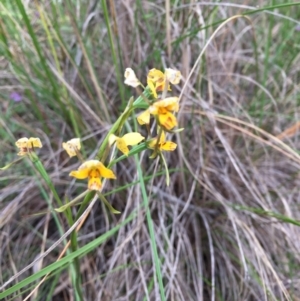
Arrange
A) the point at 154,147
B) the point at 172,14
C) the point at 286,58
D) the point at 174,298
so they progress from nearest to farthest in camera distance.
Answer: the point at 154,147
the point at 174,298
the point at 172,14
the point at 286,58

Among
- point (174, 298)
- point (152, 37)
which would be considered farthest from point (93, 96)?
point (174, 298)

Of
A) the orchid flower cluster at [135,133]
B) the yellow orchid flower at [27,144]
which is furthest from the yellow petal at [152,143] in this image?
the yellow orchid flower at [27,144]

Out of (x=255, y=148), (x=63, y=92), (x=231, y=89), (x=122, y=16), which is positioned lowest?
(x=255, y=148)

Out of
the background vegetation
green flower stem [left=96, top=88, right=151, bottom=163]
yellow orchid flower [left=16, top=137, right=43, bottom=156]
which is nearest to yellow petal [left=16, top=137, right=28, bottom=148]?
yellow orchid flower [left=16, top=137, right=43, bottom=156]

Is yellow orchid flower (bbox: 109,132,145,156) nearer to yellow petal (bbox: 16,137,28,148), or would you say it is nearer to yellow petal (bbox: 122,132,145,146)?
yellow petal (bbox: 122,132,145,146)

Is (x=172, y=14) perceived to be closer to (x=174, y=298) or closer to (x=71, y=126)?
(x=71, y=126)

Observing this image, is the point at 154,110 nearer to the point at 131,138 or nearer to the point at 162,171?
the point at 131,138
